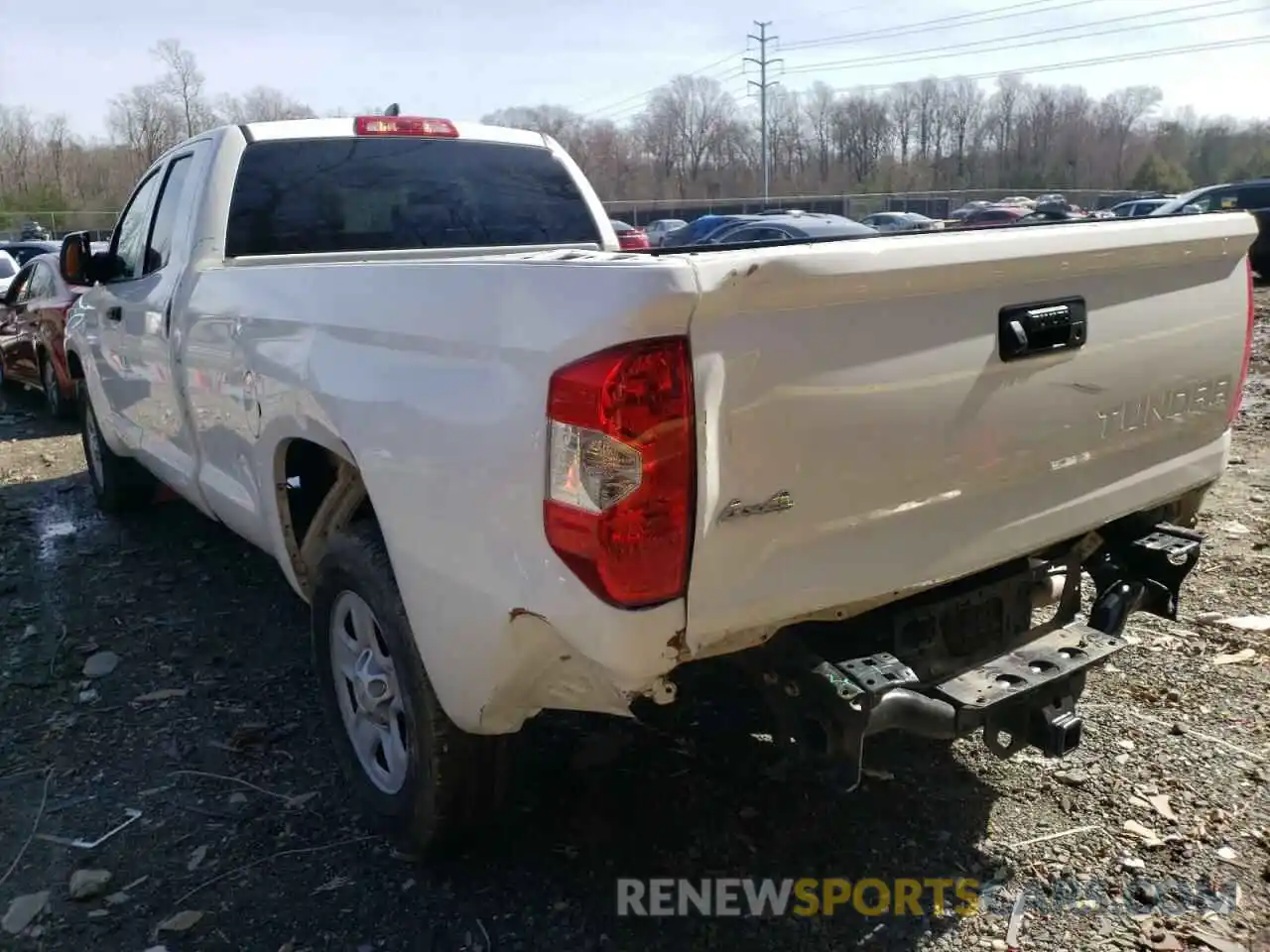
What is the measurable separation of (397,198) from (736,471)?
3.19 m

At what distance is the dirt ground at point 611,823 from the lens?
2.70 meters

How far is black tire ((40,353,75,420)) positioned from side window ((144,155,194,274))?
583 cm

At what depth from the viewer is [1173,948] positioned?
255 centimetres

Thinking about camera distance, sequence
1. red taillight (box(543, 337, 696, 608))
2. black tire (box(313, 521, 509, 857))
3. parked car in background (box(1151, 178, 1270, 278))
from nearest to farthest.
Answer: red taillight (box(543, 337, 696, 608)) < black tire (box(313, 521, 509, 857)) < parked car in background (box(1151, 178, 1270, 278))

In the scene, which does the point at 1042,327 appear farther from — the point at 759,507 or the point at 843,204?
the point at 843,204

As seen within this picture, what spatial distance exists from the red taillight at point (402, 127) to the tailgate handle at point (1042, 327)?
3.23 m

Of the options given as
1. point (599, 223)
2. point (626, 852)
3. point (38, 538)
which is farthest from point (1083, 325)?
point (38, 538)

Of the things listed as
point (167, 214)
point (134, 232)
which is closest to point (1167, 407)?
point (167, 214)

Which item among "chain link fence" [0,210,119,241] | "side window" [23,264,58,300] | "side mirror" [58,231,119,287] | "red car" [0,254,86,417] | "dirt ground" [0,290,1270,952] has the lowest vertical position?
"dirt ground" [0,290,1270,952]

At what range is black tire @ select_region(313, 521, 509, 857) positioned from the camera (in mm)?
2676

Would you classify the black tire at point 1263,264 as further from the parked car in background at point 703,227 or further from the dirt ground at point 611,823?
the dirt ground at point 611,823

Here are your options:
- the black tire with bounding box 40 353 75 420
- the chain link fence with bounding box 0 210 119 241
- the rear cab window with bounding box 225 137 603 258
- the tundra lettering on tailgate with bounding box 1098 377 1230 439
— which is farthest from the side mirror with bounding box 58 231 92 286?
the chain link fence with bounding box 0 210 119 241

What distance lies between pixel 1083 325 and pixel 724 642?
121 centimetres

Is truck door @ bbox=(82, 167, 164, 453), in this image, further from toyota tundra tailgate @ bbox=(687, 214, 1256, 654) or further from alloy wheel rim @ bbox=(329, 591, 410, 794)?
toyota tundra tailgate @ bbox=(687, 214, 1256, 654)
